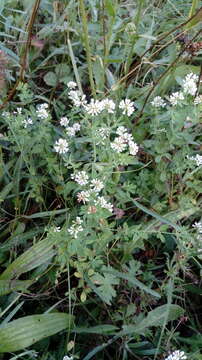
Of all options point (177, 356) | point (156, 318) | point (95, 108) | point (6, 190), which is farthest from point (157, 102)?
point (177, 356)

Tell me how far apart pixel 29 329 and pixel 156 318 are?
16.5 inches

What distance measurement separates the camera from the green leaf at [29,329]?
4.99 feet

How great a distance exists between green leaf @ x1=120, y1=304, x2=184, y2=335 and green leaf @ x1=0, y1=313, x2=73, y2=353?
0.21m

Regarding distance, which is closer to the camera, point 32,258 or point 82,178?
point 82,178

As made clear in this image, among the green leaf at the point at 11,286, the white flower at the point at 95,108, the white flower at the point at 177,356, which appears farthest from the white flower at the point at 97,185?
the white flower at the point at 177,356

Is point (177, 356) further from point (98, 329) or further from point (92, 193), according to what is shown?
point (92, 193)

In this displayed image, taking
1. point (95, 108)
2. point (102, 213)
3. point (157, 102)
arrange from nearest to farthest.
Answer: point (102, 213) < point (95, 108) < point (157, 102)

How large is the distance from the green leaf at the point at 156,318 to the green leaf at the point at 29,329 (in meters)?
0.21

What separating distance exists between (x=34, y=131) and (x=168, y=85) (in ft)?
1.81

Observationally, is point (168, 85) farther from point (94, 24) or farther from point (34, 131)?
point (34, 131)

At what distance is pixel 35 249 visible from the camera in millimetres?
1683

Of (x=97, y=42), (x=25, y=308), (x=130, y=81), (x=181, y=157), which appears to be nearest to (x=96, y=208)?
(x=181, y=157)

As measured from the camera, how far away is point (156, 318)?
5.42ft

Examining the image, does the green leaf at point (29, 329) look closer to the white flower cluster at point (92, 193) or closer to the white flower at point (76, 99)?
the white flower cluster at point (92, 193)
